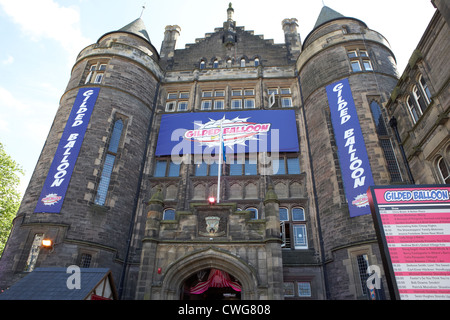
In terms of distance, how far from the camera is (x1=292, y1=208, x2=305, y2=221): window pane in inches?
679

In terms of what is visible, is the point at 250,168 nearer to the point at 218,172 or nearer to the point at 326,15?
the point at 218,172

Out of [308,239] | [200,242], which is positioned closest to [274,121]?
[308,239]

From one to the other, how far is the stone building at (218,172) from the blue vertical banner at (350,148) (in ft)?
0.36

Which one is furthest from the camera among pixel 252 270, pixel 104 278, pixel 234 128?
pixel 234 128

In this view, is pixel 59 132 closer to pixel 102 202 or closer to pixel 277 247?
pixel 102 202

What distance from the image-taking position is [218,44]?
27578 millimetres

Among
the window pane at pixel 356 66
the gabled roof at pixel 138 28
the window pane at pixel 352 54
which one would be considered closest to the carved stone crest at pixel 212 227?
the window pane at pixel 356 66

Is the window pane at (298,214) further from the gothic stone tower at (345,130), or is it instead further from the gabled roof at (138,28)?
the gabled roof at (138,28)

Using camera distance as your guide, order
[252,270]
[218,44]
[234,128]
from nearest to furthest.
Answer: [252,270] < [234,128] < [218,44]

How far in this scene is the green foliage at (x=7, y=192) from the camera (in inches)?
971

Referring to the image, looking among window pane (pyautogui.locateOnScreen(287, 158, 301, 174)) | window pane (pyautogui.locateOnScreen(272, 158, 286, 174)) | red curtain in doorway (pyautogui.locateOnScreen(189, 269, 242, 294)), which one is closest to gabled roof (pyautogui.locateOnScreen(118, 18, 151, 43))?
window pane (pyautogui.locateOnScreen(272, 158, 286, 174))

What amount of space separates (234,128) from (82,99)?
10.4 metres

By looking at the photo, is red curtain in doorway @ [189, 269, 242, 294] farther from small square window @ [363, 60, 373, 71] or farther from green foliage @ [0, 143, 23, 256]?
green foliage @ [0, 143, 23, 256]

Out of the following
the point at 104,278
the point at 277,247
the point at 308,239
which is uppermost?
the point at 308,239
